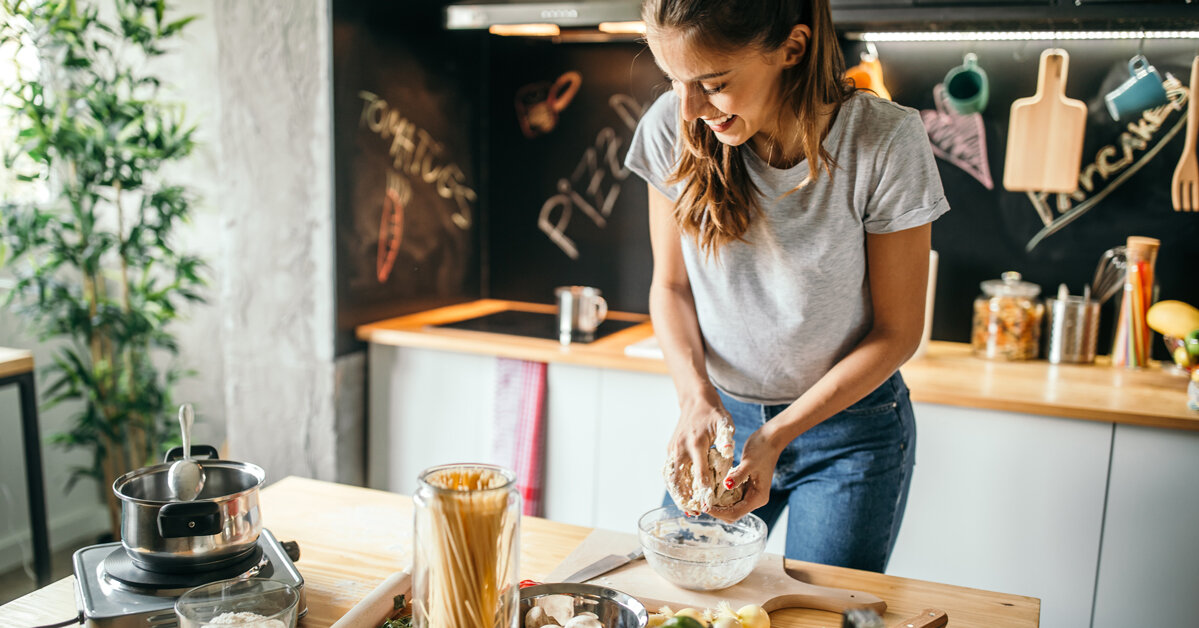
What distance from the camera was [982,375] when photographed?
6.62ft

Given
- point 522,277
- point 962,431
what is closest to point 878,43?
point 962,431

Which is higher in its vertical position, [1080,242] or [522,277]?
[1080,242]

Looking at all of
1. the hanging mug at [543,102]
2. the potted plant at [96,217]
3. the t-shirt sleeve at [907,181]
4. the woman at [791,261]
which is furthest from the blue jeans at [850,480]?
the potted plant at [96,217]

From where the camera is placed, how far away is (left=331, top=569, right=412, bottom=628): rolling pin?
0.88 meters

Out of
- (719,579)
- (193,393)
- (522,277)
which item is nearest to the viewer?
(719,579)

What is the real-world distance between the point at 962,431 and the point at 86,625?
63.0 inches

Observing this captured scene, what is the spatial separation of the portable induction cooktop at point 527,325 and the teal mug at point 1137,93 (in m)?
1.31

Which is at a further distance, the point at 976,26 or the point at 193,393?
the point at 193,393

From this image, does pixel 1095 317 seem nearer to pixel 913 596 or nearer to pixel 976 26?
pixel 976 26

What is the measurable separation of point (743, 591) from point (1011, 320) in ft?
4.75

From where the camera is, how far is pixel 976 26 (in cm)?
208

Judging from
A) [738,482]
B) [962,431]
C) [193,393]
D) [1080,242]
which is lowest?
[193,393]

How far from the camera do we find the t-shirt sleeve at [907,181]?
1.19m

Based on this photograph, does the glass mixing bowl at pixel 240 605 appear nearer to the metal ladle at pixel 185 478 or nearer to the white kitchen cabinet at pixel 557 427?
the metal ladle at pixel 185 478
